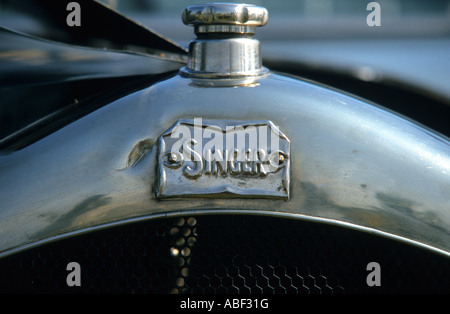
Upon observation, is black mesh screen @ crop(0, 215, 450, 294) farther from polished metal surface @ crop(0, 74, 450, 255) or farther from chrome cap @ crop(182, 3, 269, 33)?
chrome cap @ crop(182, 3, 269, 33)

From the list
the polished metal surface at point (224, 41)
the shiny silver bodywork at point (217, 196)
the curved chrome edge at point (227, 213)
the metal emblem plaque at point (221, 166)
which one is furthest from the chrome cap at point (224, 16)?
the curved chrome edge at point (227, 213)

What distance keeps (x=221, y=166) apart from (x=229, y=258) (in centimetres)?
18

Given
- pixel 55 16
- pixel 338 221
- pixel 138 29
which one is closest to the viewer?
pixel 338 221

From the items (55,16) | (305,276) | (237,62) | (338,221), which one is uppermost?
(55,16)

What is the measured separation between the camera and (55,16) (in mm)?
1259

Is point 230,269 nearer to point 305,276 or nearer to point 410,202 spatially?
point 305,276

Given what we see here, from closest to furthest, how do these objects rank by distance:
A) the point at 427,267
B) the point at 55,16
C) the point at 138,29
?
the point at 427,267 → the point at 138,29 → the point at 55,16

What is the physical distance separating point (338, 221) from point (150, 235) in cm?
33

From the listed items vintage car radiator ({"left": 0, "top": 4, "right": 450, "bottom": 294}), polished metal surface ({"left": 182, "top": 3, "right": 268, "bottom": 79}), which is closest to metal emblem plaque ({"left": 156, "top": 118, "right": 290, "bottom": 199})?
vintage car radiator ({"left": 0, "top": 4, "right": 450, "bottom": 294})

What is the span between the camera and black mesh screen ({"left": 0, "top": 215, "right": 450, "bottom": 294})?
861mm

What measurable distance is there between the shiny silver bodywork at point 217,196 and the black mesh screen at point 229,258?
4 cm

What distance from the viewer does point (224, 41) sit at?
92 cm

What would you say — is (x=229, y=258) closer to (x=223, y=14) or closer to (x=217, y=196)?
(x=217, y=196)

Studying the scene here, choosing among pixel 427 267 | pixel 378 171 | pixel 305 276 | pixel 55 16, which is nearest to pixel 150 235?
pixel 305 276
